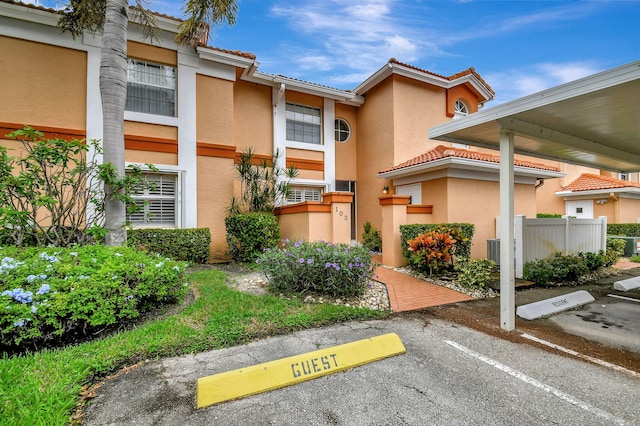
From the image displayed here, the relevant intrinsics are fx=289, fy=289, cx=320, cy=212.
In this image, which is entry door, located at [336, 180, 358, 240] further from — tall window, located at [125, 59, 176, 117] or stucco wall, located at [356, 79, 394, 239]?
tall window, located at [125, 59, 176, 117]

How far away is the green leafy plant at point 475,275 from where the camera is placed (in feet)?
21.6

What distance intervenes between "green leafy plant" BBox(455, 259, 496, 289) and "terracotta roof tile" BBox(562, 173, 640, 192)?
1333 cm

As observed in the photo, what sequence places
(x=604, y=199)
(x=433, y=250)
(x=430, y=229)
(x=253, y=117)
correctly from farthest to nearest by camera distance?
(x=604, y=199) → (x=253, y=117) → (x=430, y=229) → (x=433, y=250)

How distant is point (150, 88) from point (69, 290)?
25.4ft

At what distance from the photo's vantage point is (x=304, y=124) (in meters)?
12.3

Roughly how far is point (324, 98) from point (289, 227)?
6.20 metres

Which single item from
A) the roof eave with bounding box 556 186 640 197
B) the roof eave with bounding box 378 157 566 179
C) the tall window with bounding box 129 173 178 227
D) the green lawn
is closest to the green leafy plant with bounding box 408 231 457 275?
the roof eave with bounding box 378 157 566 179

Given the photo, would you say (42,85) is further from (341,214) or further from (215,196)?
(341,214)

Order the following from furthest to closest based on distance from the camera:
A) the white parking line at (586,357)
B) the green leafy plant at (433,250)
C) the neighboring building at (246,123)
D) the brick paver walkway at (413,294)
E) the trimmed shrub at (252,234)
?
the trimmed shrub at (252,234) → the neighboring building at (246,123) → the green leafy plant at (433,250) → the brick paver walkway at (413,294) → the white parking line at (586,357)

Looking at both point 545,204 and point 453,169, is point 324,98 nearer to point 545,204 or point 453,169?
point 453,169

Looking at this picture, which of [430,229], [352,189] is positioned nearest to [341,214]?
[430,229]

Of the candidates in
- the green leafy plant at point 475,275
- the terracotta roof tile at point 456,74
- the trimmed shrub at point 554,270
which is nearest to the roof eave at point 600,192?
the terracotta roof tile at point 456,74

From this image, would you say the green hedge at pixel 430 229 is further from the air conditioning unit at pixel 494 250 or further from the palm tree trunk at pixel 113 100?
the palm tree trunk at pixel 113 100

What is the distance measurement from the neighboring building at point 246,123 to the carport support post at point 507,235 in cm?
413
